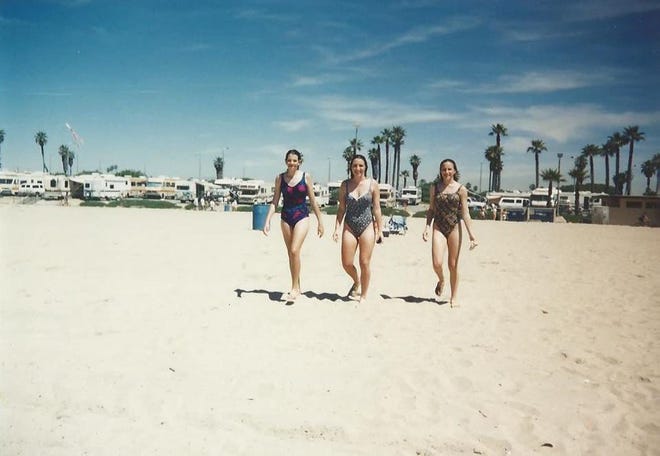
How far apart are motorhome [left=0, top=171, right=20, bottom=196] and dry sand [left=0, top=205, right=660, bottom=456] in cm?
5660

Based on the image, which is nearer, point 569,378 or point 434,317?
point 569,378

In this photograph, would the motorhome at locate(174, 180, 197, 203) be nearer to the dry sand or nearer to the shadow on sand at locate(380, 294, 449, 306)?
the dry sand

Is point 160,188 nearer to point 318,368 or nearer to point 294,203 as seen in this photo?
point 294,203

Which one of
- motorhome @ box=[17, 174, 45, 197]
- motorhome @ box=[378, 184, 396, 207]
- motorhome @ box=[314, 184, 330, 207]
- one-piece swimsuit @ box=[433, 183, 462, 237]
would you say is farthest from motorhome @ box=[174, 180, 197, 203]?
one-piece swimsuit @ box=[433, 183, 462, 237]

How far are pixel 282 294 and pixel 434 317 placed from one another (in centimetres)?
209

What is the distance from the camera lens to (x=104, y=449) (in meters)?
2.41

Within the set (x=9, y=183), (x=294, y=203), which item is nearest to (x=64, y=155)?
(x=9, y=183)

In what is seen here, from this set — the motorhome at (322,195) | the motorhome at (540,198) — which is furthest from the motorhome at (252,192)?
the motorhome at (540,198)

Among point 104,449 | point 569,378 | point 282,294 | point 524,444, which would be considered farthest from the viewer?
point 282,294

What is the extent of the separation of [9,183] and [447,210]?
6297cm

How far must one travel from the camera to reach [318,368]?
3.52 m

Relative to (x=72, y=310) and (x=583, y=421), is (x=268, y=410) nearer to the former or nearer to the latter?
(x=583, y=421)

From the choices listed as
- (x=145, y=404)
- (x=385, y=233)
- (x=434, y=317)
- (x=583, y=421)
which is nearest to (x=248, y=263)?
(x=434, y=317)

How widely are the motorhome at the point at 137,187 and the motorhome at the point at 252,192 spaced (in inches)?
484
